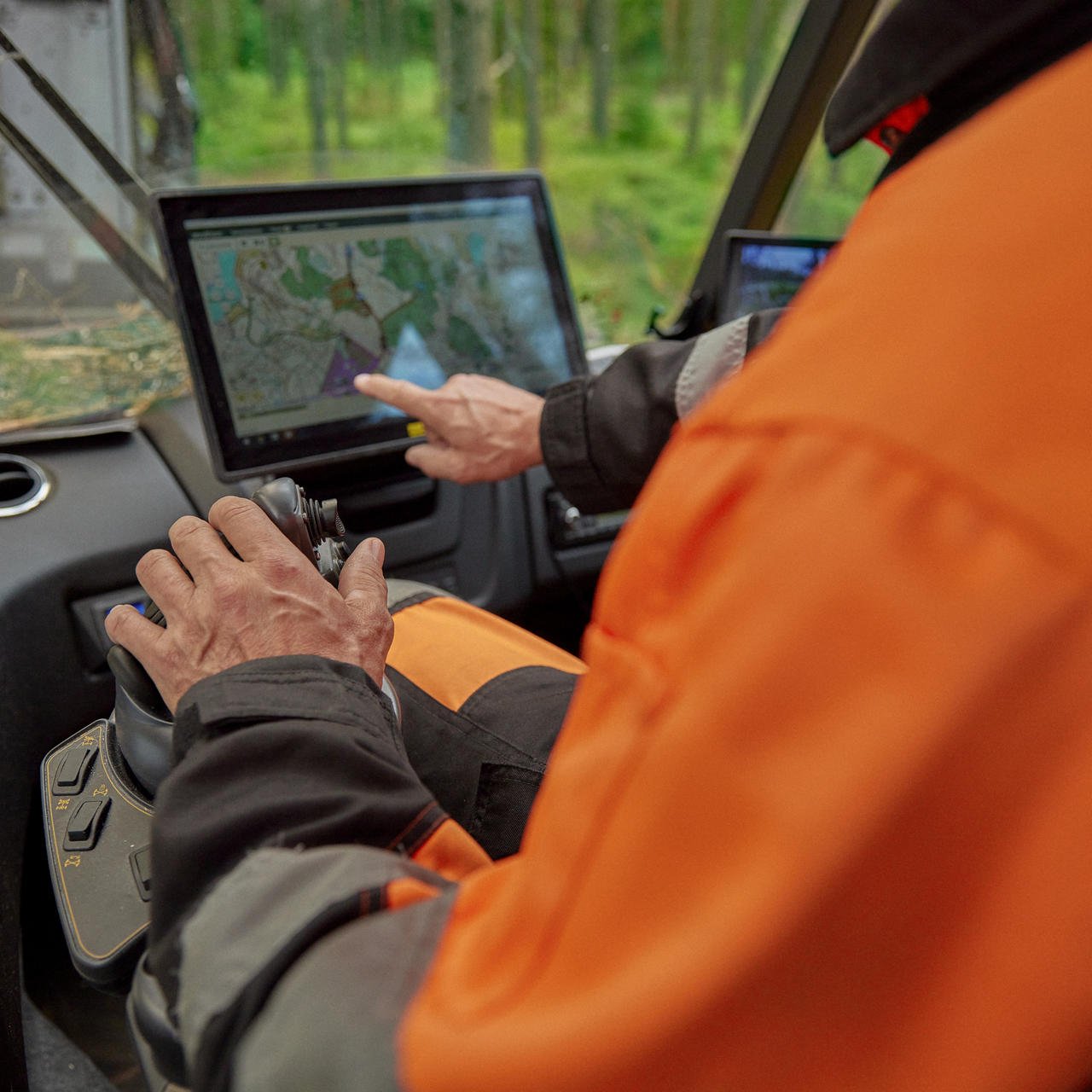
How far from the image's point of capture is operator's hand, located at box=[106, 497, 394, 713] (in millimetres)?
663

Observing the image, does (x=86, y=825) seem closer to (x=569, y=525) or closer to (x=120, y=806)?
(x=120, y=806)

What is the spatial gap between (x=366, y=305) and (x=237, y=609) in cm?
77

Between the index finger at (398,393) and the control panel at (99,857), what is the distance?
58 cm

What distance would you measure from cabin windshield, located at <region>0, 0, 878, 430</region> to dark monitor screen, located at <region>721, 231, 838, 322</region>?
0.60ft

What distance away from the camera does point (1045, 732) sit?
1.20 feet

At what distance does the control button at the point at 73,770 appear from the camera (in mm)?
856

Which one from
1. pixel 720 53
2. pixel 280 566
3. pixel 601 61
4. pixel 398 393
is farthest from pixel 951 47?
pixel 720 53

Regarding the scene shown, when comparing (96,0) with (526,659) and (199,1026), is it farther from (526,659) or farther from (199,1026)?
(199,1026)

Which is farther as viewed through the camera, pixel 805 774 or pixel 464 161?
pixel 464 161

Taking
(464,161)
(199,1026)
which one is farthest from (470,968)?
(464,161)

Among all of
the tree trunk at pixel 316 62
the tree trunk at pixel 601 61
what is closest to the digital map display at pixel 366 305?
the tree trunk at pixel 316 62

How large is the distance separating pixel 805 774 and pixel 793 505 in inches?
3.7

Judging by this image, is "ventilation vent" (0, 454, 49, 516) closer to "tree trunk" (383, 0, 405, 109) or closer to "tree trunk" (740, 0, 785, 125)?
"tree trunk" (383, 0, 405, 109)

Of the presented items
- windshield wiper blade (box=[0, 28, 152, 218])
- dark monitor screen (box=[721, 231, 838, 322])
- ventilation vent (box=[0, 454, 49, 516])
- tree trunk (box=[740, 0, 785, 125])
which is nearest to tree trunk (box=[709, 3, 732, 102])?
tree trunk (box=[740, 0, 785, 125])
